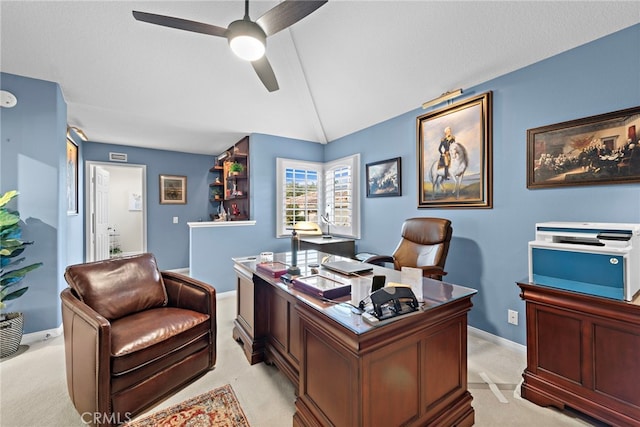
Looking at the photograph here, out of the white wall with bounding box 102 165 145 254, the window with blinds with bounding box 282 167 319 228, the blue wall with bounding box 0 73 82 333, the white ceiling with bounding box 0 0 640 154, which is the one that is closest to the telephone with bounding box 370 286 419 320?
the white ceiling with bounding box 0 0 640 154

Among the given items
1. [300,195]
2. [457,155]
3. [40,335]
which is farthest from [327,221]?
[40,335]

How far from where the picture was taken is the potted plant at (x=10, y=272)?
2.27 metres

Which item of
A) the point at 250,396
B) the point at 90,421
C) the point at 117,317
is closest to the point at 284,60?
→ the point at 117,317

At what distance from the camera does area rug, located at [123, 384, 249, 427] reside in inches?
61.4

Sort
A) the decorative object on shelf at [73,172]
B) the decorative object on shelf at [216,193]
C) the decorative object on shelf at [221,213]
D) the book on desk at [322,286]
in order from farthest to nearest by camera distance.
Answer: the decorative object on shelf at [216,193] → the decorative object on shelf at [221,213] → the decorative object on shelf at [73,172] → the book on desk at [322,286]

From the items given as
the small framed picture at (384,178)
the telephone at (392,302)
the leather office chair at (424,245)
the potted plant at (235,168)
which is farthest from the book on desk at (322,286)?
the potted plant at (235,168)

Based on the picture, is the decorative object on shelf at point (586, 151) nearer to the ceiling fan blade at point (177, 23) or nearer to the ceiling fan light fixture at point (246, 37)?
the ceiling fan light fixture at point (246, 37)

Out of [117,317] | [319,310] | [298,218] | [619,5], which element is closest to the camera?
[319,310]

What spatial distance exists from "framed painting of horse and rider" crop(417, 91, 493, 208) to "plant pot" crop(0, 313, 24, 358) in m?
4.22

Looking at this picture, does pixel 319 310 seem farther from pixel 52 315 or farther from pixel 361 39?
pixel 52 315

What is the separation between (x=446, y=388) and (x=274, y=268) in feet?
4.21

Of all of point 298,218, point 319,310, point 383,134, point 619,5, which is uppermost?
point 619,5

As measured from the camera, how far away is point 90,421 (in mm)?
1526

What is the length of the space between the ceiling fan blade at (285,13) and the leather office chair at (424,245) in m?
2.10
